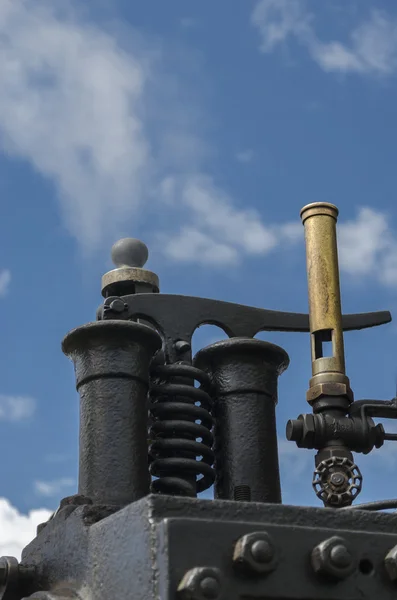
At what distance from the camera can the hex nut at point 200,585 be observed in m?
2.06

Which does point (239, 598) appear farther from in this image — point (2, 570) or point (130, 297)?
point (130, 297)

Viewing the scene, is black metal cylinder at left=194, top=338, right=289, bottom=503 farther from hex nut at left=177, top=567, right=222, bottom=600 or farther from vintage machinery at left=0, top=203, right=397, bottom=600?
hex nut at left=177, top=567, right=222, bottom=600

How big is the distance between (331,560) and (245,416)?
1.37 metres

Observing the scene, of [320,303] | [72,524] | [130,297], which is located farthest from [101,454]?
[320,303]

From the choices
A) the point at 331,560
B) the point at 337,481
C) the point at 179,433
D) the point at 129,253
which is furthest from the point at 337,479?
the point at 129,253

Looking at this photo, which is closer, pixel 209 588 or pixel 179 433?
pixel 209 588

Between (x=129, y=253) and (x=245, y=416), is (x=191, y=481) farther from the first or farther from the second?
(x=129, y=253)

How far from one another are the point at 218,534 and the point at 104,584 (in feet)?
1.36

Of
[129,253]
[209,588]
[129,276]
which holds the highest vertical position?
[129,253]

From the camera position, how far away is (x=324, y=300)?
342 cm

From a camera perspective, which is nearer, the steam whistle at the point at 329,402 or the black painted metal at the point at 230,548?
the black painted metal at the point at 230,548

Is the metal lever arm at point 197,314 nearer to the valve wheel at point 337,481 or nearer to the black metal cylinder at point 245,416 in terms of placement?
the black metal cylinder at point 245,416

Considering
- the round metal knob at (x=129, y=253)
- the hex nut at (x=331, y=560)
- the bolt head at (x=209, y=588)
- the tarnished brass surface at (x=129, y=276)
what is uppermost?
the round metal knob at (x=129, y=253)

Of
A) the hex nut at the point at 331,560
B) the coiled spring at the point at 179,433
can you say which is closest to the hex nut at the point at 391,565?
the hex nut at the point at 331,560
